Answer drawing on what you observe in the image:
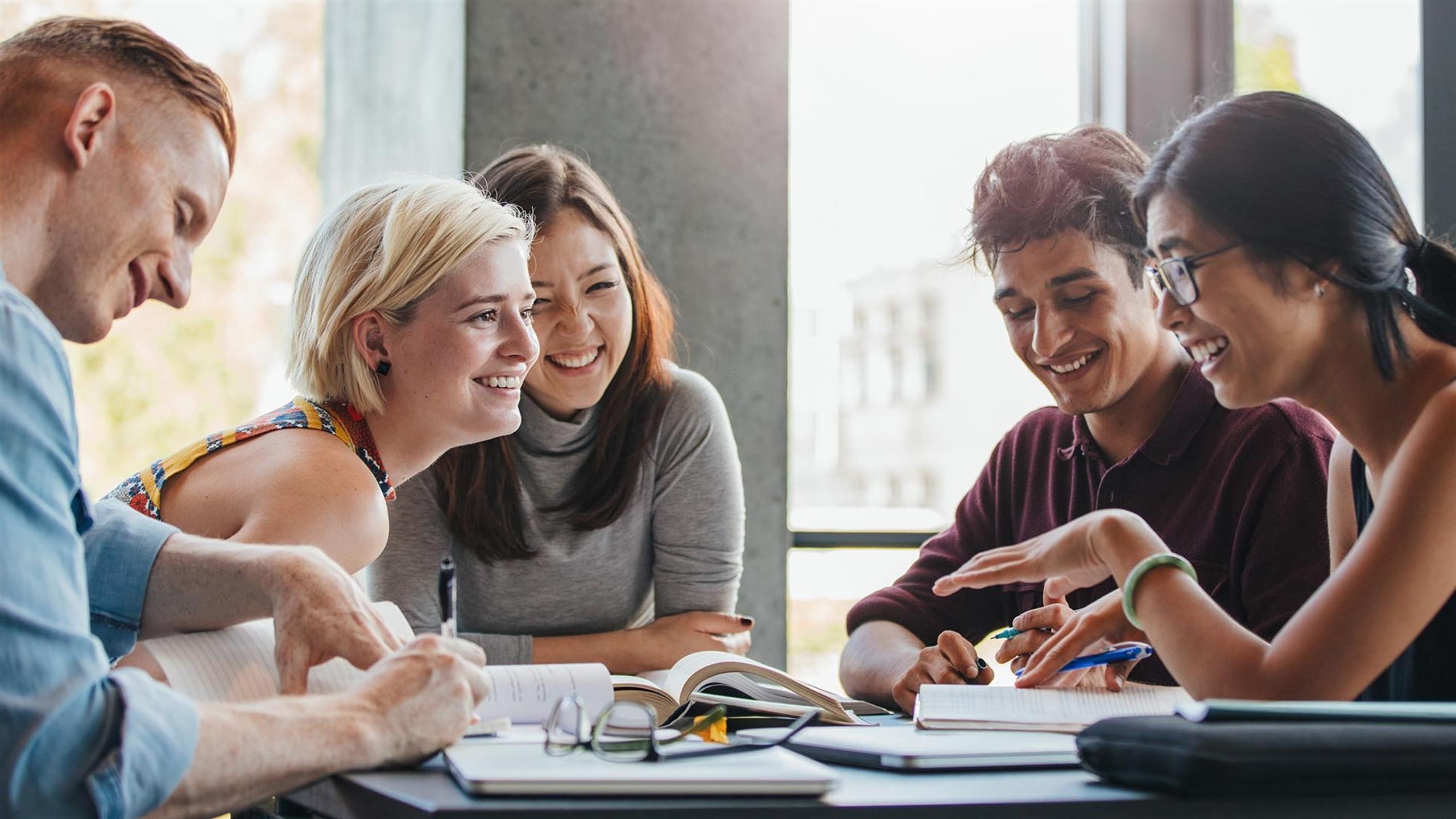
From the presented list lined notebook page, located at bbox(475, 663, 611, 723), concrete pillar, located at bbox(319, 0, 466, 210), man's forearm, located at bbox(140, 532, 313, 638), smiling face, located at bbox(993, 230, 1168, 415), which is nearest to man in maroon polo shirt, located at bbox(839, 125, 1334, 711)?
smiling face, located at bbox(993, 230, 1168, 415)

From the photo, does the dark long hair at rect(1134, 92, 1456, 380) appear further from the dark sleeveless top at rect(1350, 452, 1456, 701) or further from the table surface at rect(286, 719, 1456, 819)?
the table surface at rect(286, 719, 1456, 819)

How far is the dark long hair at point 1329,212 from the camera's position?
140 cm

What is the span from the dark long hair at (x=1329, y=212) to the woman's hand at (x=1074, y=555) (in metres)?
0.33

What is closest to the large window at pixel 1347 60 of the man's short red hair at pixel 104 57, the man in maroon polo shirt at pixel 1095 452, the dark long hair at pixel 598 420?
the man in maroon polo shirt at pixel 1095 452

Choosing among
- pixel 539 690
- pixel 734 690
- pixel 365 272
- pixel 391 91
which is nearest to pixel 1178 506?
pixel 734 690

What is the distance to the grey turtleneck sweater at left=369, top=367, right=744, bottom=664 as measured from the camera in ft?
7.66

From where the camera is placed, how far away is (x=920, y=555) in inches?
87.8

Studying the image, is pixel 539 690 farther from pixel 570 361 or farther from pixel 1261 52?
pixel 1261 52

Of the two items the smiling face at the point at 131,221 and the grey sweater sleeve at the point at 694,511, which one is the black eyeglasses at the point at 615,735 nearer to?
the smiling face at the point at 131,221

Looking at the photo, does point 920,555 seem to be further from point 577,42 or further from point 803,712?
point 577,42

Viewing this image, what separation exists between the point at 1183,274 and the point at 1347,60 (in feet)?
8.63

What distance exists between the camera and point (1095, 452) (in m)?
2.05

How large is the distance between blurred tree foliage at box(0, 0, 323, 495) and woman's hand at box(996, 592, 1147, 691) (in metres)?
2.74

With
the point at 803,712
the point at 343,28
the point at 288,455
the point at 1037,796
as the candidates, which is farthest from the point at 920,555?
the point at 343,28
